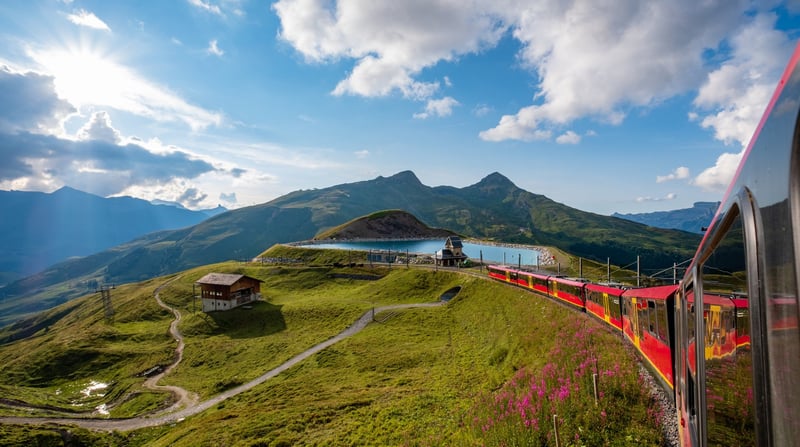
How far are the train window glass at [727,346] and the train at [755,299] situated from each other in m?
0.01

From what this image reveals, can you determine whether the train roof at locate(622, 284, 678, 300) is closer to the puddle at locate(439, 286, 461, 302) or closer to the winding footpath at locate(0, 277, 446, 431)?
the winding footpath at locate(0, 277, 446, 431)

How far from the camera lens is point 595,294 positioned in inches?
1037

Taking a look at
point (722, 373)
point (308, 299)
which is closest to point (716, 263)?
point (722, 373)

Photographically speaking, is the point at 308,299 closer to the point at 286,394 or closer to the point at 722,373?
the point at 286,394

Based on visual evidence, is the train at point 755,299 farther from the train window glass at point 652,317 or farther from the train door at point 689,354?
the train window glass at point 652,317

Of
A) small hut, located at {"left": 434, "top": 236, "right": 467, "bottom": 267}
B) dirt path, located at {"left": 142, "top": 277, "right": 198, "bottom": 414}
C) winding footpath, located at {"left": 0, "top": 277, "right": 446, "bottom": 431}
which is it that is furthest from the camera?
small hut, located at {"left": 434, "top": 236, "right": 467, "bottom": 267}

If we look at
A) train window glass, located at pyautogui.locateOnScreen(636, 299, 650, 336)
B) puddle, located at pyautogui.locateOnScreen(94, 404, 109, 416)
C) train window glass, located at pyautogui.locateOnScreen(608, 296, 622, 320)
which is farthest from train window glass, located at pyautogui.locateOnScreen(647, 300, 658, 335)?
puddle, located at pyautogui.locateOnScreen(94, 404, 109, 416)

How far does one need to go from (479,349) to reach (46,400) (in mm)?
47610

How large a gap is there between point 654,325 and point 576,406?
458 cm

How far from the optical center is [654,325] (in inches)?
542

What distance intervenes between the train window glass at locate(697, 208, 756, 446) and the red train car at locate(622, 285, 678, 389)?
22.5ft

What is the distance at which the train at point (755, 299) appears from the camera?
2.73m

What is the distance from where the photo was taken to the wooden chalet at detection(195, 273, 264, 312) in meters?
65.9

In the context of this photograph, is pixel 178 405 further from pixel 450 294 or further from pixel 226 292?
pixel 450 294
